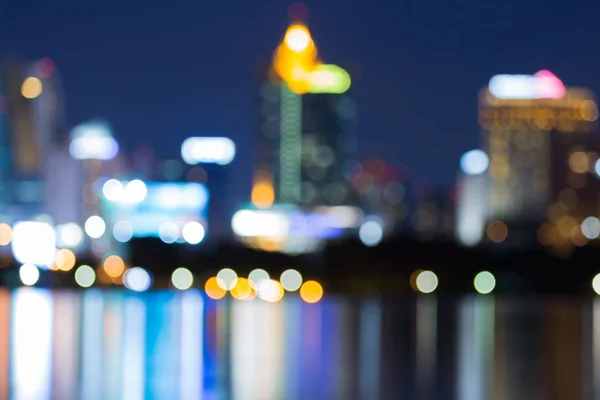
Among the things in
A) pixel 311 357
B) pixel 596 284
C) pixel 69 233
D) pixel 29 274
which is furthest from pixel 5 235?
pixel 311 357

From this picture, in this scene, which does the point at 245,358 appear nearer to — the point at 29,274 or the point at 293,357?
the point at 293,357

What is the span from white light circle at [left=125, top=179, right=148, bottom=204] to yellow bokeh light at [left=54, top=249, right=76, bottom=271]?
2582 cm

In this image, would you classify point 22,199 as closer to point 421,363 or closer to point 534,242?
point 534,242

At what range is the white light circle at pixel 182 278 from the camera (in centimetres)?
6097

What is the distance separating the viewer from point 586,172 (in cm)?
10075

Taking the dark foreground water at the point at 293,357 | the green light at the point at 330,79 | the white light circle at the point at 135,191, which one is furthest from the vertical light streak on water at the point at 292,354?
the green light at the point at 330,79

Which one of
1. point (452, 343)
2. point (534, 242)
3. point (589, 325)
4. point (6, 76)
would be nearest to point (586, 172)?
point (534, 242)

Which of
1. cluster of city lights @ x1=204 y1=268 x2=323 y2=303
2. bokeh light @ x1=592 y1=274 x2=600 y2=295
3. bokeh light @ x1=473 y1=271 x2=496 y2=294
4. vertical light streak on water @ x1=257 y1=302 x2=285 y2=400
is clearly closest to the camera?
vertical light streak on water @ x1=257 y1=302 x2=285 y2=400

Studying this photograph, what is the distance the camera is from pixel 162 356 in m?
17.1

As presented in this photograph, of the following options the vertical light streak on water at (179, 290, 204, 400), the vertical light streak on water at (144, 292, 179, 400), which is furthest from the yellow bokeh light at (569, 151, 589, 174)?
the vertical light streak on water at (144, 292, 179, 400)

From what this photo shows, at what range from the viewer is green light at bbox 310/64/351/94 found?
155 meters

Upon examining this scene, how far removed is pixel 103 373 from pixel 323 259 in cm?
4460

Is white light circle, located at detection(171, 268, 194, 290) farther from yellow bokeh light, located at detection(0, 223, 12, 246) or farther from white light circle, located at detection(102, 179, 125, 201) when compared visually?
white light circle, located at detection(102, 179, 125, 201)

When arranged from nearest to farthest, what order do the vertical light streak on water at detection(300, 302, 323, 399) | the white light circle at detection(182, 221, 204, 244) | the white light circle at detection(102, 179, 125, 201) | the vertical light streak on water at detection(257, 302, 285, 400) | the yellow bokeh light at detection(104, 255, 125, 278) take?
the vertical light streak on water at detection(257, 302, 285, 400) → the vertical light streak on water at detection(300, 302, 323, 399) → the yellow bokeh light at detection(104, 255, 125, 278) → the white light circle at detection(182, 221, 204, 244) → the white light circle at detection(102, 179, 125, 201)
